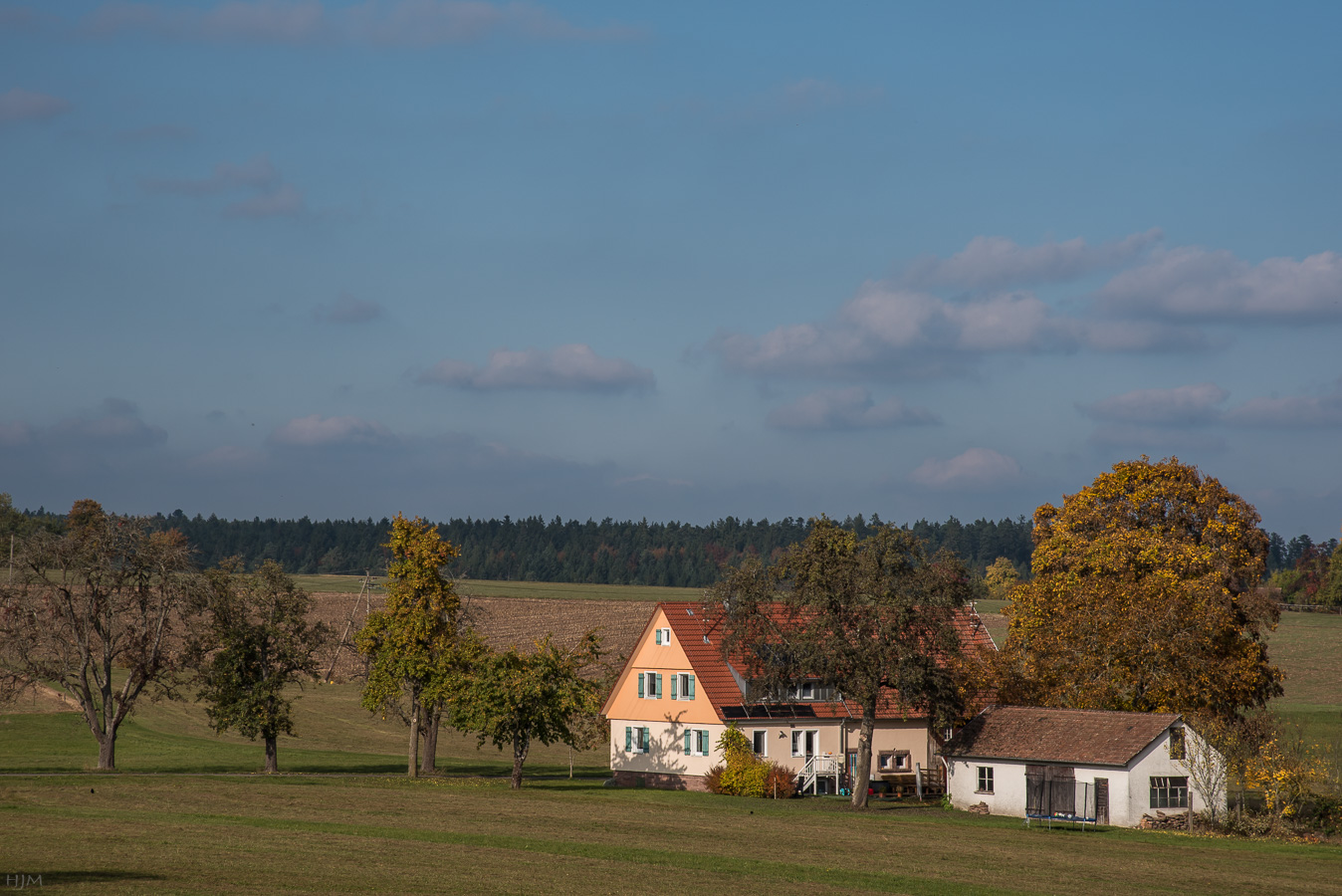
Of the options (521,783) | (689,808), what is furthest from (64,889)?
(521,783)

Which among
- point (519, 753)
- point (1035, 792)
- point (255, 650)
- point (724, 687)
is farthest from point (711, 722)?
point (255, 650)

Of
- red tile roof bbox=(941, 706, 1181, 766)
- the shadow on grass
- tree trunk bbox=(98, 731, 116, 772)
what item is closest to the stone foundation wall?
red tile roof bbox=(941, 706, 1181, 766)

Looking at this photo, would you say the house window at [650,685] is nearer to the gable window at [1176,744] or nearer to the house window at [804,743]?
the house window at [804,743]

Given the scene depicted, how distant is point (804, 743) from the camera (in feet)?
204

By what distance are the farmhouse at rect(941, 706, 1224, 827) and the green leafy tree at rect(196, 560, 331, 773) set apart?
3111 cm

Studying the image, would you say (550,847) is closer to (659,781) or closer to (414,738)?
(659,781)

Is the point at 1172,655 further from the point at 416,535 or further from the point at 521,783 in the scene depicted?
the point at 416,535

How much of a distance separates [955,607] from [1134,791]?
959 cm

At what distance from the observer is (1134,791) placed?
50.8 metres

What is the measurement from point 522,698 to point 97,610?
20624 millimetres

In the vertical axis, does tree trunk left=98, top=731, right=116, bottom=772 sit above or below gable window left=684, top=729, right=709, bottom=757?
below

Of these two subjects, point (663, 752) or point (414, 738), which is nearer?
point (414, 738)

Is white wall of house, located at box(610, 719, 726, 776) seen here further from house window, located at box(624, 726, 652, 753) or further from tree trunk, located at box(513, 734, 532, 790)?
tree trunk, located at box(513, 734, 532, 790)

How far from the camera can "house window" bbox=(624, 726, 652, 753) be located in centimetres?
6525
